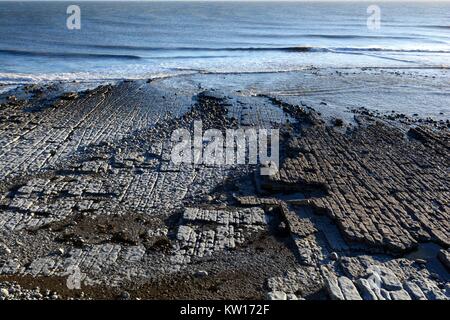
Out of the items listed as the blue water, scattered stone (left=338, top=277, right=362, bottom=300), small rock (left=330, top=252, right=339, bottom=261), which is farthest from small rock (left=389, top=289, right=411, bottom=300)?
the blue water

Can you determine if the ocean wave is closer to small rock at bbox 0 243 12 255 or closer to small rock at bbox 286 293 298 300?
small rock at bbox 0 243 12 255

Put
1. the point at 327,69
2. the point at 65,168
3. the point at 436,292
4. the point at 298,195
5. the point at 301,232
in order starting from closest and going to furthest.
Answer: the point at 436,292 → the point at 301,232 → the point at 298,195 → the point at 65,168 → the point at 327,69

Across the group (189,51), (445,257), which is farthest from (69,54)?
(445,257)

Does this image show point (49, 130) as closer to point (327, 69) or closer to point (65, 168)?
point (65, 168)

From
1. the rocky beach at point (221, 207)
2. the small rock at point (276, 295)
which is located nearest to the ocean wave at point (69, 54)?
the rocky beach at point (221, 207)

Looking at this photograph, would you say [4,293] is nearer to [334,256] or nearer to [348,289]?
[348,289]

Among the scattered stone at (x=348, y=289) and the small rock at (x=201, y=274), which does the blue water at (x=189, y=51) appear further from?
the scattered stone at (x=348, y=289)

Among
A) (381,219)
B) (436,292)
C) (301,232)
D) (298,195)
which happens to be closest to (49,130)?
(298,195)

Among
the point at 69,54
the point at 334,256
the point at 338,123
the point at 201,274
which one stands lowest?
the point at 201,274

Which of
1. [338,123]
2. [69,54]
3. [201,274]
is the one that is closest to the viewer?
[201,274]
